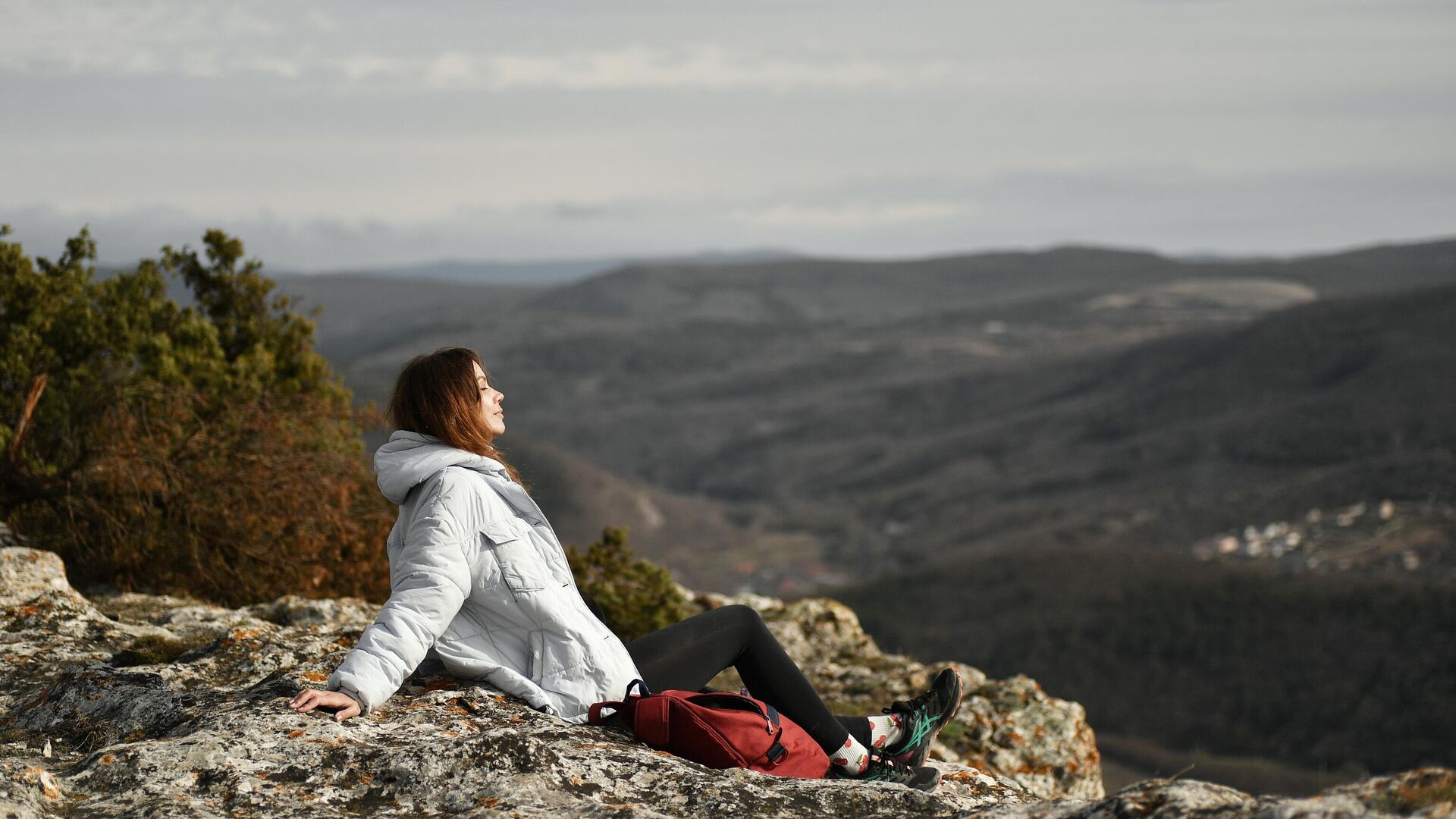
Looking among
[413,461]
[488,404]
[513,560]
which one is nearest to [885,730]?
[513,560]

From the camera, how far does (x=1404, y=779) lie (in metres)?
3.92

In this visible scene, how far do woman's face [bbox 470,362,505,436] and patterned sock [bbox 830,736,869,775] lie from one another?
91.4 inches

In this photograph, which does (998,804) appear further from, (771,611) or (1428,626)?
(1428,626)

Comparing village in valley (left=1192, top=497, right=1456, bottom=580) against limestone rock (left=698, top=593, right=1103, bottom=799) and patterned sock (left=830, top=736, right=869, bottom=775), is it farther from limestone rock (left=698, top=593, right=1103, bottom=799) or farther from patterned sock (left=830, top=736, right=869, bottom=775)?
patterned sock (left=830, top=736, right=869, bottom=775)

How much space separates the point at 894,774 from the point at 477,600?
226cm

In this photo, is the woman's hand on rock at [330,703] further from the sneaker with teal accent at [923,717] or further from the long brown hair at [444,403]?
the sneaker with teal accent at [923,717]

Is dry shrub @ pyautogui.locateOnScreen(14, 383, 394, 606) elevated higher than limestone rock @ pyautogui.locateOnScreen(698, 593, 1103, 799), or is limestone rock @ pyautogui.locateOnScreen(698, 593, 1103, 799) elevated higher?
dry shrub @ pyautogui.locateOnScreen(14, 383, 394, 606)

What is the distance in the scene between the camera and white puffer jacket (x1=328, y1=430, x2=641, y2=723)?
533 centimetres

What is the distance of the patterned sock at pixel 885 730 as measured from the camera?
6395 millimetres

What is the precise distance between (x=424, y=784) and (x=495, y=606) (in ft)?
3.05

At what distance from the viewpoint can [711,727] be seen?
17.8 ft

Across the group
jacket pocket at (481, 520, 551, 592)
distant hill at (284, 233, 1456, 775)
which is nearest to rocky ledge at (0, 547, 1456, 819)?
jacket pocket at (481, 520, 551, 592)

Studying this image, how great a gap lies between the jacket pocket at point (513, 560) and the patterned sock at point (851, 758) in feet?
5.80

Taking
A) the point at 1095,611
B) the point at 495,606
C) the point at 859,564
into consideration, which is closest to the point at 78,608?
the point at 495,606
